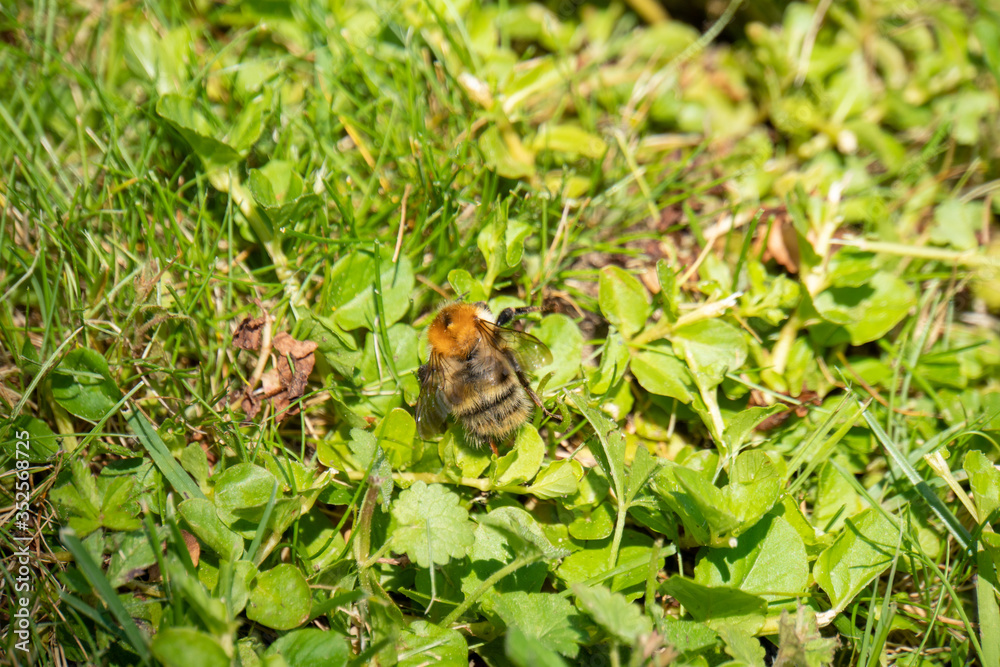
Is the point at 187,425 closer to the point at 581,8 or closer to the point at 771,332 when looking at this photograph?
the point at 771,332

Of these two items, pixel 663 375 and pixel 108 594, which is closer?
pixel 108 594

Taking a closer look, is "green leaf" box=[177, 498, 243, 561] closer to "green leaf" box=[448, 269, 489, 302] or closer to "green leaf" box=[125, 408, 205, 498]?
"green leaf" box=[125, 408, 205, 498]

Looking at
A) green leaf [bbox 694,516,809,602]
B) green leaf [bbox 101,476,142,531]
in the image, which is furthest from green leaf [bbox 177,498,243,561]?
green leaf [bbox 694,516,809,602]

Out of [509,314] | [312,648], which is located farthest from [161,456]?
[509,314]

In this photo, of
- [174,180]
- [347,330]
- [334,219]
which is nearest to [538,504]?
[347,330]

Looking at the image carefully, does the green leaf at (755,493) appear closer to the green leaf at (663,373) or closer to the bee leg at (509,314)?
the green leaf at (663,373)

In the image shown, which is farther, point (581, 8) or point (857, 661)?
point (581, 8)

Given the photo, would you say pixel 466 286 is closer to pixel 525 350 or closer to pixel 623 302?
pixel 525 350
